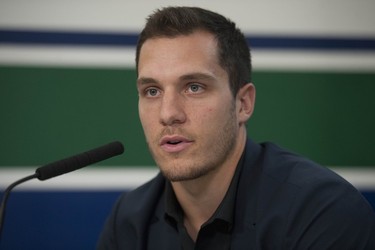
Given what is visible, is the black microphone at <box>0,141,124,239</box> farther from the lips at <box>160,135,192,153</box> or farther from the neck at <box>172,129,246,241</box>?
the neck at <box>172,129,246,241</box>

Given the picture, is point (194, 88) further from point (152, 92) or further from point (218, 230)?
point (218, 230)

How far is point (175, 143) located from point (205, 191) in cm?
17

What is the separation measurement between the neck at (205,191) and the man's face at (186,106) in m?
0.03

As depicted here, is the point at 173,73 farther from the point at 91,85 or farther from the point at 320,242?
the point at 91,85

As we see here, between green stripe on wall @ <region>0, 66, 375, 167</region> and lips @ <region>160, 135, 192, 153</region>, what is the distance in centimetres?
72

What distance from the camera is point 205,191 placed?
128cm

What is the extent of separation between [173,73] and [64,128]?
0.79 meters

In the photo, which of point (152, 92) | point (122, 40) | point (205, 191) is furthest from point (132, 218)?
point (122, 40)

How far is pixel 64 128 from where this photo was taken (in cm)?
188

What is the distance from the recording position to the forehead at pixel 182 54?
1.20 meters

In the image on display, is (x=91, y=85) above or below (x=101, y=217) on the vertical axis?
above

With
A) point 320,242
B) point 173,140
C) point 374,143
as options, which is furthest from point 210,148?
point 374,143

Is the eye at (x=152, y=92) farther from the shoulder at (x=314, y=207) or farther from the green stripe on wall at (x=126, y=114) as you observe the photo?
the green stripe on wall at (x=126, y=114)

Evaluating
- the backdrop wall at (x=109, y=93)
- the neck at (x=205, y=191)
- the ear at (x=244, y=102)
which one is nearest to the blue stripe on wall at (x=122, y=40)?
the backdrop wall at (x=109, y=93)
